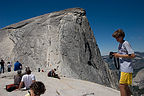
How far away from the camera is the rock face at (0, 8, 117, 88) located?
849 inches

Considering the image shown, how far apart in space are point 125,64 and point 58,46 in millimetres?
20082

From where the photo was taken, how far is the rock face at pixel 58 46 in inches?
849

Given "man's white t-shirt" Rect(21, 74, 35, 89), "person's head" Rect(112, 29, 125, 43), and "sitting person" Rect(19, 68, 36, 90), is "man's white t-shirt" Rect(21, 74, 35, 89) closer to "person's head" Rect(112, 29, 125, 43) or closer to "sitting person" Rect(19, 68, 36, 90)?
"sitting person" Rect(19, 68, 36, 90)

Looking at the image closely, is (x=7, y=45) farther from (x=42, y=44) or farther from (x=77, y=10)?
(x=77, y=10)

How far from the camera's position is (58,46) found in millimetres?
22969

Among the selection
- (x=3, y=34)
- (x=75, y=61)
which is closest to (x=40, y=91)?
(x=75, y=61)

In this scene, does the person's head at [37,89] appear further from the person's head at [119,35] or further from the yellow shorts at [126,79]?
the person's head at [119,35]

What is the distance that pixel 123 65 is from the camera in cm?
318

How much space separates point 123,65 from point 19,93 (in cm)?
491

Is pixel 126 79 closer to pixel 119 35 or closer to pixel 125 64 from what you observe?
pixel 125 64

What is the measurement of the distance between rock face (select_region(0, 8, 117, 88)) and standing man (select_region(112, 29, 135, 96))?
16.0 meters

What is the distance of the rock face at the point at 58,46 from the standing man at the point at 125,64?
16018 mm

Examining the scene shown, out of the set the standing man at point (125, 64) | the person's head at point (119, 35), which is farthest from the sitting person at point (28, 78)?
the person's head at point (119, 35)

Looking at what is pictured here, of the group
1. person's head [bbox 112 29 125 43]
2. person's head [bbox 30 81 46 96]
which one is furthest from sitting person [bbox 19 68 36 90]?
person's head [bbox 112 29 125 43]
